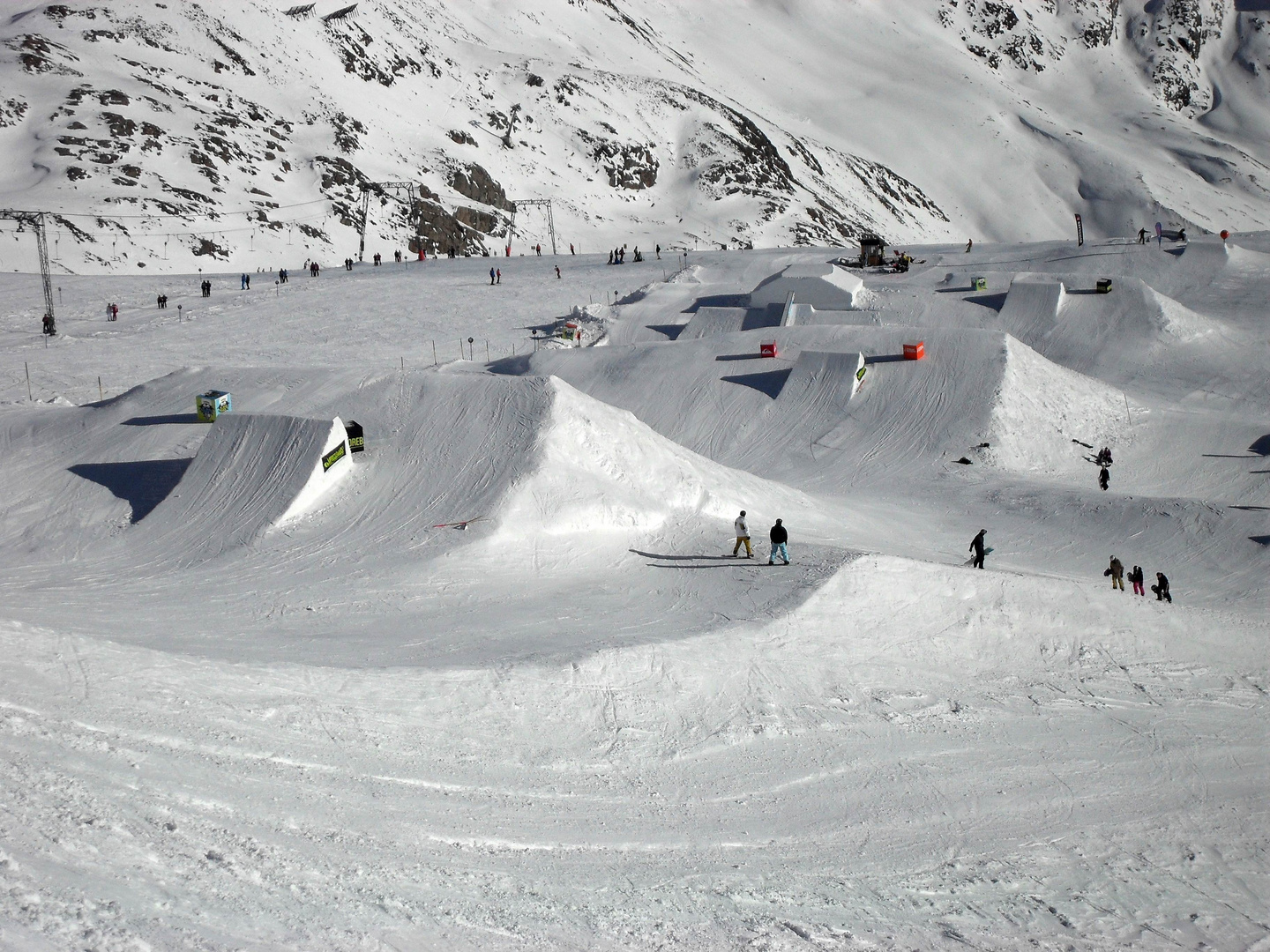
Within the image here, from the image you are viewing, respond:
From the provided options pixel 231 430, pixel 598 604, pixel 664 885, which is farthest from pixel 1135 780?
pixel 231 430

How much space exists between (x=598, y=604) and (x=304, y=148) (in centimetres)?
6599

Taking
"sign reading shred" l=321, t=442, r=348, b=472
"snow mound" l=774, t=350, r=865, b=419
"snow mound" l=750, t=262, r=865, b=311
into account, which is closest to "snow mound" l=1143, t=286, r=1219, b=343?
"snow mound" l=750, t=262, r=865, b=311

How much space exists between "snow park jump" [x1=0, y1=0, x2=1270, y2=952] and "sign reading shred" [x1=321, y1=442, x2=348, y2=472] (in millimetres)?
73

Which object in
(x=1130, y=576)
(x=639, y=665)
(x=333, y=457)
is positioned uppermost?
(x=333, y=457)

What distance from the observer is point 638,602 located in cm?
1499

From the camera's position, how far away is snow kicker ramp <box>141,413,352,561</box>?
59.5 ft

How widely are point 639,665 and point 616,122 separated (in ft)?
300

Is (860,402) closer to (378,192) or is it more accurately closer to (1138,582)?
(1138,582)

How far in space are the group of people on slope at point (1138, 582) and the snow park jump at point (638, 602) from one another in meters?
0.13

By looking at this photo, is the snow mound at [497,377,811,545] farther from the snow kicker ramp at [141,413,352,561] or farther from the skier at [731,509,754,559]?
the snow kicker ramp at [141,413,352,561]

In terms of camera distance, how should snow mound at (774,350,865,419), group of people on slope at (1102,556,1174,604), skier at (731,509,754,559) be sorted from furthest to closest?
1. snow mound at (774,350,865,419)
2. group of people on slope at (1102,556,1174,604)
3. skier at (731,509,754,559)

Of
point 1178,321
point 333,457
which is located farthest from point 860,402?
point 333,457

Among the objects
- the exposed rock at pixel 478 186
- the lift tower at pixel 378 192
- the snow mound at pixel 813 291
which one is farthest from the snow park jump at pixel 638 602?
the exposed rock at pixel 478 186

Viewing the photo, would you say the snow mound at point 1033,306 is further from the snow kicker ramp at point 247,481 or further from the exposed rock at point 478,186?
the exposed rock at point 478,186
